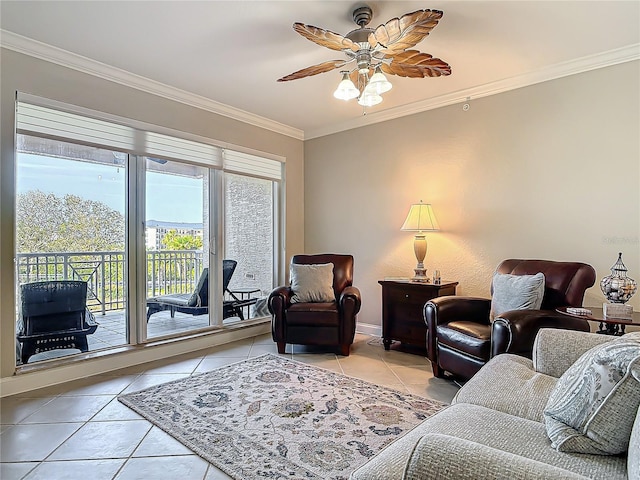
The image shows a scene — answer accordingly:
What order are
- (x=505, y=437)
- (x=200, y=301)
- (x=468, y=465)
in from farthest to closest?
(x=200, y=301) → (x=505, y=437) → (x=468, y=465)

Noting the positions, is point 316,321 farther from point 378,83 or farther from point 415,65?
point 415,65

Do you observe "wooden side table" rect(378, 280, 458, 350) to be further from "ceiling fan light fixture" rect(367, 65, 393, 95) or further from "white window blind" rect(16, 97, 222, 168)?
"white window blind" rect(16, 97, 222, 168)

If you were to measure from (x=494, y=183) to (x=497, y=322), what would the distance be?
5.57 feet

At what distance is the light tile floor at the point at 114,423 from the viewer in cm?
185

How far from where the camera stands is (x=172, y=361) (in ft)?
11.5

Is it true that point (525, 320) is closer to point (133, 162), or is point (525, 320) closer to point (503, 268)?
point (503, 268)

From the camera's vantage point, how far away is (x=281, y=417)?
235cm

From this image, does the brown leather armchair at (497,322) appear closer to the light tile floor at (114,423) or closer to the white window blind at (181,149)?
the light tile floor at (114,423)

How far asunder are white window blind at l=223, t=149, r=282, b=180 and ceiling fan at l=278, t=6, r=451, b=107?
1850 mm

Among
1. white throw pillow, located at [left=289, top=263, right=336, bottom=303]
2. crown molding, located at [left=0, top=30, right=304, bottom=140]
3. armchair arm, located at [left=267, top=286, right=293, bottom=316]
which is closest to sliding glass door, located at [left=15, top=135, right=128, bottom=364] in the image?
crown molding, located at [left=0, top=30, right=304, bottom=140]

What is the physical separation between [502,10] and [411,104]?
1690 millimetres

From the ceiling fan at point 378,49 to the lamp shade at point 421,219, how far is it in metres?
1.46

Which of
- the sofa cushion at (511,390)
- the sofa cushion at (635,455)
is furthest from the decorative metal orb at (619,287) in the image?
the sofa cushion at (635,455)

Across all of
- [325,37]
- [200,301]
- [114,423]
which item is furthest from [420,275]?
[114,423]
